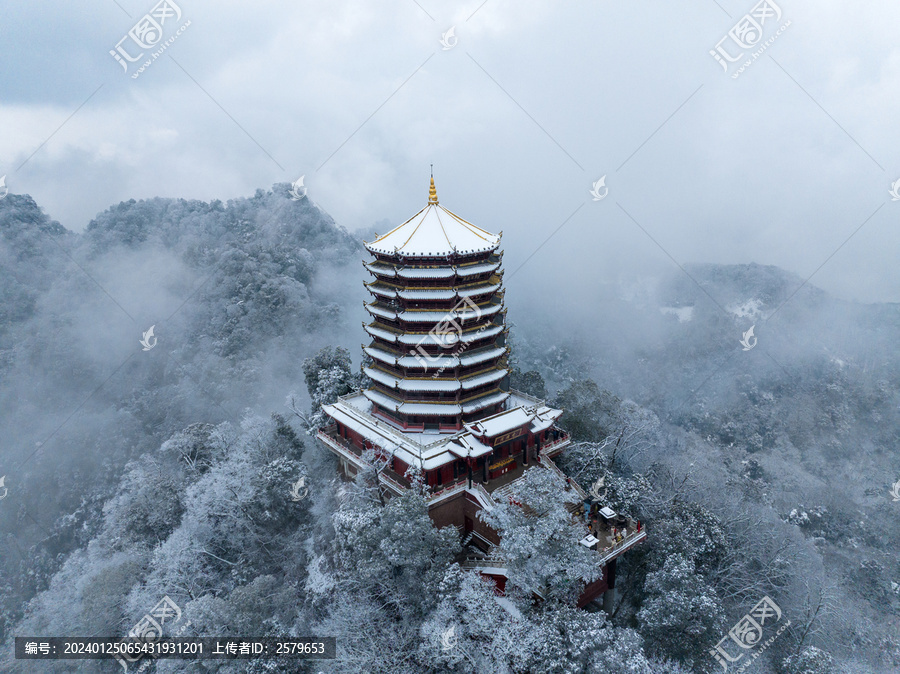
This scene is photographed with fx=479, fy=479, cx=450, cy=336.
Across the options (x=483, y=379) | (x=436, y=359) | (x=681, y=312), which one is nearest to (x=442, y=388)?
(x=436, y=359)

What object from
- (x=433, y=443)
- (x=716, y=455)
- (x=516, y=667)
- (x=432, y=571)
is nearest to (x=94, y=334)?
(x=433, y=443)

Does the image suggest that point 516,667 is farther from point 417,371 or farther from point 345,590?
point 417,371

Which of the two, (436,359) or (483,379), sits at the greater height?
(436,359)

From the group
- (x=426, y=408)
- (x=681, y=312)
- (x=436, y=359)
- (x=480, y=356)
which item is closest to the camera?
(x=436, y=359)

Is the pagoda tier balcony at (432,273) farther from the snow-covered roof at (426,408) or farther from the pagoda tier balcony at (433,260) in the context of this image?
the snow-covered roof at (426,408)

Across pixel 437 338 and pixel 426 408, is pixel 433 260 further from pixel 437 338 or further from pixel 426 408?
pixel 426 408

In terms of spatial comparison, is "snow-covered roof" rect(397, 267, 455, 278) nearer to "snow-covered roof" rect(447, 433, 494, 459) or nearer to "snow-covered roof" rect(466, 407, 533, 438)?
"snow-covered roof" rect(466, 407, 533, 438)

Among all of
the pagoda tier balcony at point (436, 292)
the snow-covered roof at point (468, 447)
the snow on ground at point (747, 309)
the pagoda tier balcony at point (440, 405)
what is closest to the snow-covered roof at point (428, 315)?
the pagoda tier balcony at point (436, 292)
